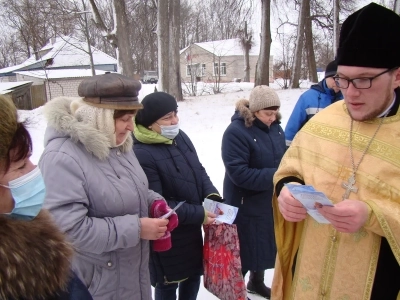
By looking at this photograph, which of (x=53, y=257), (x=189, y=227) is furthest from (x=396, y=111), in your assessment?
(x=189, y=227)

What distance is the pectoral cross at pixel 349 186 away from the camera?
56.9 inches

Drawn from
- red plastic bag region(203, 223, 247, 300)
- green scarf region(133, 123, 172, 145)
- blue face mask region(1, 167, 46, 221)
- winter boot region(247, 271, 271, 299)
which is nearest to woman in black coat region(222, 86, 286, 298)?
winter boot region(247, 271, 271, 299)

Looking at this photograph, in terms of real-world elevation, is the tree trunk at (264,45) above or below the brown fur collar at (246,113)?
above

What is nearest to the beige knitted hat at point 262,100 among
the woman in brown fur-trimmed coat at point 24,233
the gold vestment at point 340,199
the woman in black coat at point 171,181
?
the woman in black coat at point 171,181

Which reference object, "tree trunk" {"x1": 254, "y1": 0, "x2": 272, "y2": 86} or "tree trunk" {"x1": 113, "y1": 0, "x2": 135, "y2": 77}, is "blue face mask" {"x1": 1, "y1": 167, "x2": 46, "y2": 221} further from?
"tree trunk" {"x1": 254, "y1": 0, "x2": 272, "y2": 86}

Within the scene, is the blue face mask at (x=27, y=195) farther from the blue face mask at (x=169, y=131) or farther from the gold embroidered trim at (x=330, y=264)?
the blue face mask at (x=169, y=131)

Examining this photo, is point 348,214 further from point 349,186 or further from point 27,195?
point 27,195

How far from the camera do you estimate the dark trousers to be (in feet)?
8.46

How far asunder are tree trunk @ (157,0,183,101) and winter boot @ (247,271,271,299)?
11.2 m

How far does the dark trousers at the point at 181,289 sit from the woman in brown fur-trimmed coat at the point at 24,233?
1.53 m

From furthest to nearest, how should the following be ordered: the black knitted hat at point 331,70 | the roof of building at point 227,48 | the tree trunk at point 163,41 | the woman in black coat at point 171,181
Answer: the roof of building at point 227,48 < the tree trunk at point 163,41 < the black knitted hat at point 331,70 < the woman in black coat at point 171,181

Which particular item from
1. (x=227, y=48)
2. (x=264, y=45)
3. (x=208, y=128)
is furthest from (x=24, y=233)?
(x=227, y=48)

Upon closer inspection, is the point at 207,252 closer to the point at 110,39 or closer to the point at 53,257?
the point at 53,257

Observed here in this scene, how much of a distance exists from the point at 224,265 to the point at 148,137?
102cm
